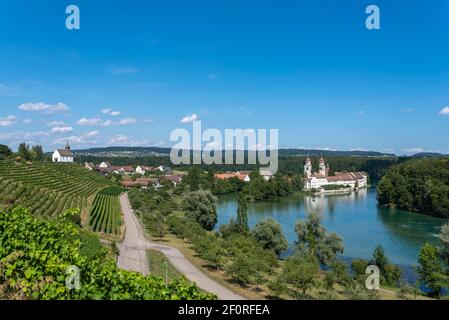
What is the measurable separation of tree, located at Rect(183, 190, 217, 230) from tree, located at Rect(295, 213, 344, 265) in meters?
12.4

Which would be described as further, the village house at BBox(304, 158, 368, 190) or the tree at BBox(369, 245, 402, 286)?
the village house at BBox(304, 158, 368, 190)

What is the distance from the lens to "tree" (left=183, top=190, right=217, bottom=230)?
116 feet

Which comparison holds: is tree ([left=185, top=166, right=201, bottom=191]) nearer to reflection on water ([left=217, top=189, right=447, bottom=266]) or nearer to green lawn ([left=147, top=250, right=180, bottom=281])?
reflection on water ([left=217, top=189, right=447, bottom=266])

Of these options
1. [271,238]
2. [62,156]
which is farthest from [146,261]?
[62,156]

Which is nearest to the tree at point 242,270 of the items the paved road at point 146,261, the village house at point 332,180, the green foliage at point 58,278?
the paved road at point 146,261

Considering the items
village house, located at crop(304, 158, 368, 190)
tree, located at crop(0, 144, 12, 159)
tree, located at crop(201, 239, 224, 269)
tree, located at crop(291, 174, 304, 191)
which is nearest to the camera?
tree, located at crop(201, 239, 224, 269)

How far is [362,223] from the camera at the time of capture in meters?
38.6

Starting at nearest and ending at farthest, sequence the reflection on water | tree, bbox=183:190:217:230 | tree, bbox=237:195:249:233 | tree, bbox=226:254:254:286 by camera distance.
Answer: tree, bbox=226:254:254:286, the reflection on water, tree, bbox=237:195:249:233, tree, bbox=183:190:217:230

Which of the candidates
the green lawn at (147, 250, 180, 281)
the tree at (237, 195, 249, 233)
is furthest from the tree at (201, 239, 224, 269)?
the tree at (237, 195, 249, 233)

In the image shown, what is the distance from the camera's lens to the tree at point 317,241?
23.0 meters

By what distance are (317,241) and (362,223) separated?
1673 centimetres

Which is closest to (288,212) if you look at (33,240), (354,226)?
(354,226)

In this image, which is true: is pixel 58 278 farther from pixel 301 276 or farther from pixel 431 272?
pixel 431 272
